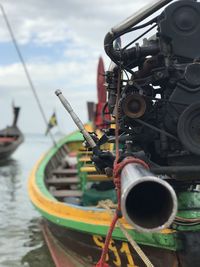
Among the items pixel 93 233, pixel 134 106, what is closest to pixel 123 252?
pixel 93 233

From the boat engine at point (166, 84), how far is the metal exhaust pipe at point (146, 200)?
809mm

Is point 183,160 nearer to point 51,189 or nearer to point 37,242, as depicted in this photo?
point 37,242

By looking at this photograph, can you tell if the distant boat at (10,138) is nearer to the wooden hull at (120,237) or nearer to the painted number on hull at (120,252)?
the wooden hull at (120,237)

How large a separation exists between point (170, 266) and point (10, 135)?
99.7 ft

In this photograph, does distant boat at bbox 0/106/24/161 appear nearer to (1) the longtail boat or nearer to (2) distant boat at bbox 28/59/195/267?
(2) distant boat at bbox 28/59/195/267

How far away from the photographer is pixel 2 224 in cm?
1138

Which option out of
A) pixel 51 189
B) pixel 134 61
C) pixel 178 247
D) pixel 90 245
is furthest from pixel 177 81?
pixel 51 189

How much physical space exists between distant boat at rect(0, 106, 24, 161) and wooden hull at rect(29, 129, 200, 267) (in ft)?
79.8

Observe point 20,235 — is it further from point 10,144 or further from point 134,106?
point 10,144

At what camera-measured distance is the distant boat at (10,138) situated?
31.9 metres

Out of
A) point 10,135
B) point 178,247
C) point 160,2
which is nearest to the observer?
point 160,2

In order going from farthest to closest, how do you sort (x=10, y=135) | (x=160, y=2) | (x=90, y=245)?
(x=10, y=135)
(x=90, y=245)
(x=160, y=2)

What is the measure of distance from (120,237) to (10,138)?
29.4 m

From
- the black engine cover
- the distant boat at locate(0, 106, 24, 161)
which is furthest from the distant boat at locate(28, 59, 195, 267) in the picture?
the distant boat at locate(0, 106, 24, 161)
